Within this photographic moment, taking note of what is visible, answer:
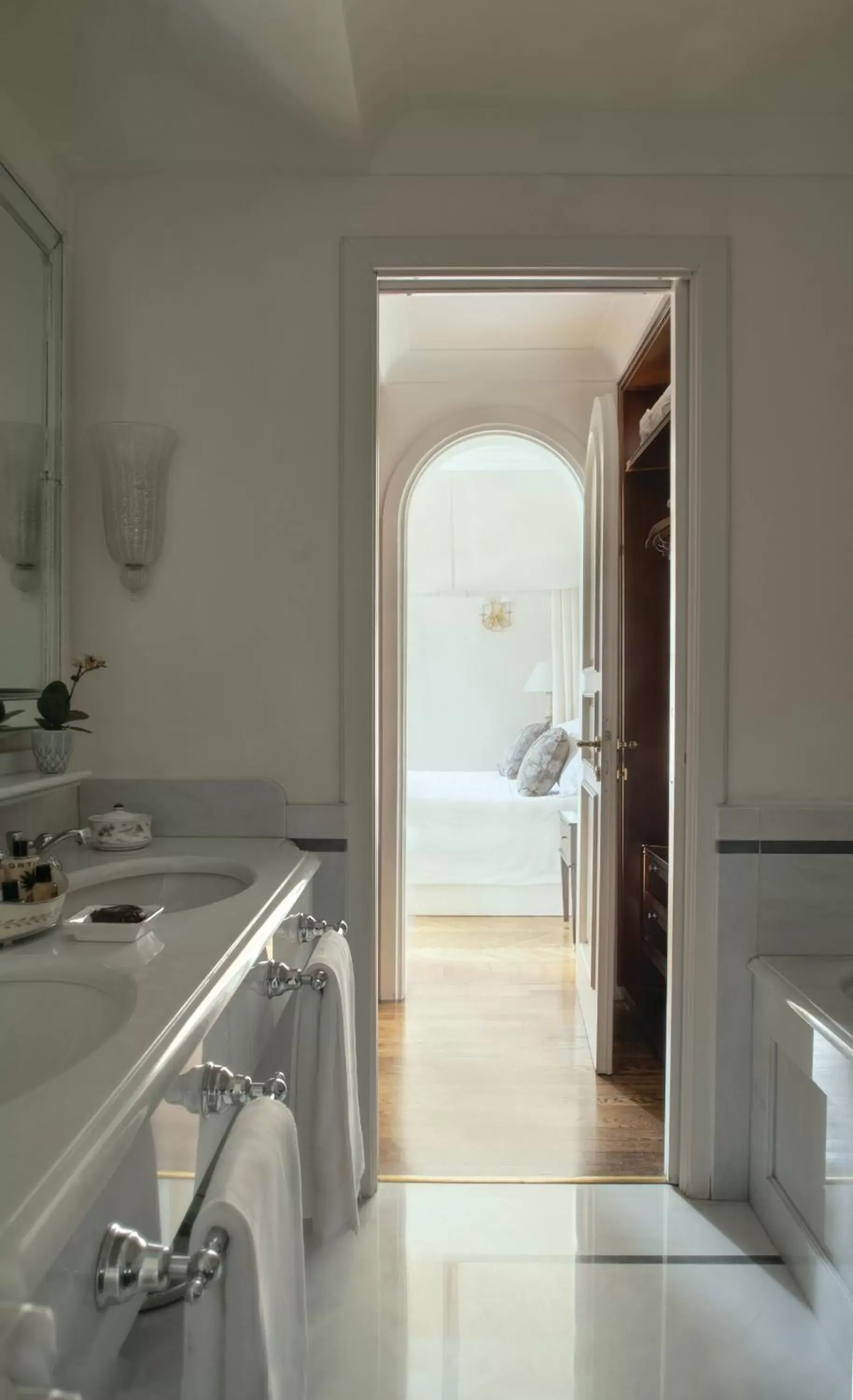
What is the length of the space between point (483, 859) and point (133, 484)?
318cm

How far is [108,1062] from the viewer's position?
2.81ft

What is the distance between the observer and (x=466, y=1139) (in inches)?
97.8

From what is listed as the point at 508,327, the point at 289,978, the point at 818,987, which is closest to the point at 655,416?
the point at 508,327

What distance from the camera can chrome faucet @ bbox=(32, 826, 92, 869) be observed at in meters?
1.49

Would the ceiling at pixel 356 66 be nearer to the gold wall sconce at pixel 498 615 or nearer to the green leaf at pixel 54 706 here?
the green leaf at pixel 54 706

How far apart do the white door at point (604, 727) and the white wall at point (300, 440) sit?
73 centimetres

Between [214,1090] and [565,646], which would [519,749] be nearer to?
[565,646]

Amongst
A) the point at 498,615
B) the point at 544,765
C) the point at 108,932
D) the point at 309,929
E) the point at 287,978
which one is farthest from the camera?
the point at 498,615

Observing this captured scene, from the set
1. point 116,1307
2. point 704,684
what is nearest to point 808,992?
point 704,684

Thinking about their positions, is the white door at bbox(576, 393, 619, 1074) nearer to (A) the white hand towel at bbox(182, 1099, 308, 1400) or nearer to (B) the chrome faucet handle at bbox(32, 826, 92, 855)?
(B) the chrome faucet handle at bbox(32, 826, 92, 855)

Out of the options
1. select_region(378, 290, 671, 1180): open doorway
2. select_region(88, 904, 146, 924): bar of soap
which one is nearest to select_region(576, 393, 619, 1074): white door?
select_region(378, 290, 671, 1180): open doorway

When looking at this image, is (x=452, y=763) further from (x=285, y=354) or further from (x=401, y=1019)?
(x=285, y=354)

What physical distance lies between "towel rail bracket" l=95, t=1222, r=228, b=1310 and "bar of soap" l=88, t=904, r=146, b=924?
23.7 inches

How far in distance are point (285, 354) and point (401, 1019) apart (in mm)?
2322
